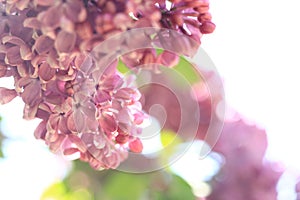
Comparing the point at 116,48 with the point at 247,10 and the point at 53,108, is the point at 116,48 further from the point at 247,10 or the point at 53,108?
Answer: the point at 247,10

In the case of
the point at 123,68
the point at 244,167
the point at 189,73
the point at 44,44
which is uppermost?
the point at 44,44

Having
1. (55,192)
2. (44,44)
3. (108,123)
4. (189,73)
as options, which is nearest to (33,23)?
(44,44)

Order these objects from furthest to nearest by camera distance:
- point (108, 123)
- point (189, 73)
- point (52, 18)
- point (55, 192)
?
point (55, 192) → point (189, 73) → point (108, 123) → point (52, 18)

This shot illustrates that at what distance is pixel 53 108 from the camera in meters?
0.62

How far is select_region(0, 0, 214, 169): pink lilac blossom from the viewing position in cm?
53

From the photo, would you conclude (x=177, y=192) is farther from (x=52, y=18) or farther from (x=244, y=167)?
(x=52, y=18)

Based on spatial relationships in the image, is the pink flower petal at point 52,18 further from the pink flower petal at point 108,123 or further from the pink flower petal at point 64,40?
the pink flower petal at point 108,123

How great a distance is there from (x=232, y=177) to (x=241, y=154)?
53mm

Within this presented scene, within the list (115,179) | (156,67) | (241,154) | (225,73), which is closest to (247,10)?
(225,73)

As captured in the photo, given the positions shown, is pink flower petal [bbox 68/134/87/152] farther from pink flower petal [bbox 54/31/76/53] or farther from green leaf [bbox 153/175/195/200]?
green leaf [bbox 153/175/195/200]

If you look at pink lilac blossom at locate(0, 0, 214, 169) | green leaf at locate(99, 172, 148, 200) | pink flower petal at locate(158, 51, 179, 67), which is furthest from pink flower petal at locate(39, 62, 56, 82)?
green leaf at locate(99, 172, 148, 200)

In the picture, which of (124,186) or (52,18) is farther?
(124,186)

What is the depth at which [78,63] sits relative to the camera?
0.58 m

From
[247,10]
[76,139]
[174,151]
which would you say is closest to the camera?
[76,139]
